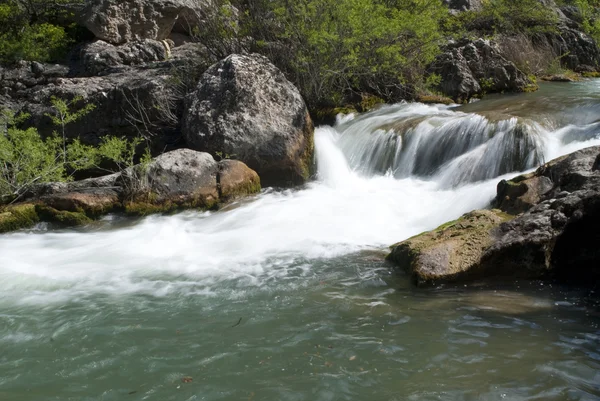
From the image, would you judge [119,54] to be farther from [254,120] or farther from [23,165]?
[254,120]

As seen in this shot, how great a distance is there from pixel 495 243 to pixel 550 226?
0.64m

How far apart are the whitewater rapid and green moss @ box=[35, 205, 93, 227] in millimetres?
383

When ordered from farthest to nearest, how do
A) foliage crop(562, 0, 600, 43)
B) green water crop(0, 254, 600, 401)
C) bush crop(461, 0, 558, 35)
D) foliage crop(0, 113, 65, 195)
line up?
A: foliage crop(562, 0, 600, 43)
bush crop(461, 0, 558, 35)
foliage crop(0, 113, 65, 195)
green water crop(0, 254, 600, 401)

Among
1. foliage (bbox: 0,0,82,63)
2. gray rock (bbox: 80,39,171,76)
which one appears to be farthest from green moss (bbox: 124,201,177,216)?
foliage (bbox: 0,0,82,63)

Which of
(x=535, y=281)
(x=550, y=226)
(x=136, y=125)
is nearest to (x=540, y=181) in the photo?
(x=550, y=226)

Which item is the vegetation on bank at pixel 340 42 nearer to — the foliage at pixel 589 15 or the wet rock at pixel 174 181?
the wet rock at pixel 174 181

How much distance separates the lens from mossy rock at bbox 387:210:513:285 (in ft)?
19.4

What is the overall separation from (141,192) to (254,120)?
291 cm

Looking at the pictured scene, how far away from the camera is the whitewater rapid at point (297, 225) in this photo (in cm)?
684

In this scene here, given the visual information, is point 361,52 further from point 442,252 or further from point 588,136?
point 442,252

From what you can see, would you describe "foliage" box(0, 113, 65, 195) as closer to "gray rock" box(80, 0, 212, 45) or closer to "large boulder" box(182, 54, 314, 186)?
"large boulder" box(182, 54, 314, 186)

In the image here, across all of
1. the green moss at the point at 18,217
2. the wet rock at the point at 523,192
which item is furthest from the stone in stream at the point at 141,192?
the wet rock at the point at 523,192

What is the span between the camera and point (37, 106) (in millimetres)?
13281

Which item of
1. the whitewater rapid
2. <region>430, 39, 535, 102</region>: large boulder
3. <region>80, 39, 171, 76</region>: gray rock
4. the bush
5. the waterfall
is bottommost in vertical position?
the whitewater rapid
